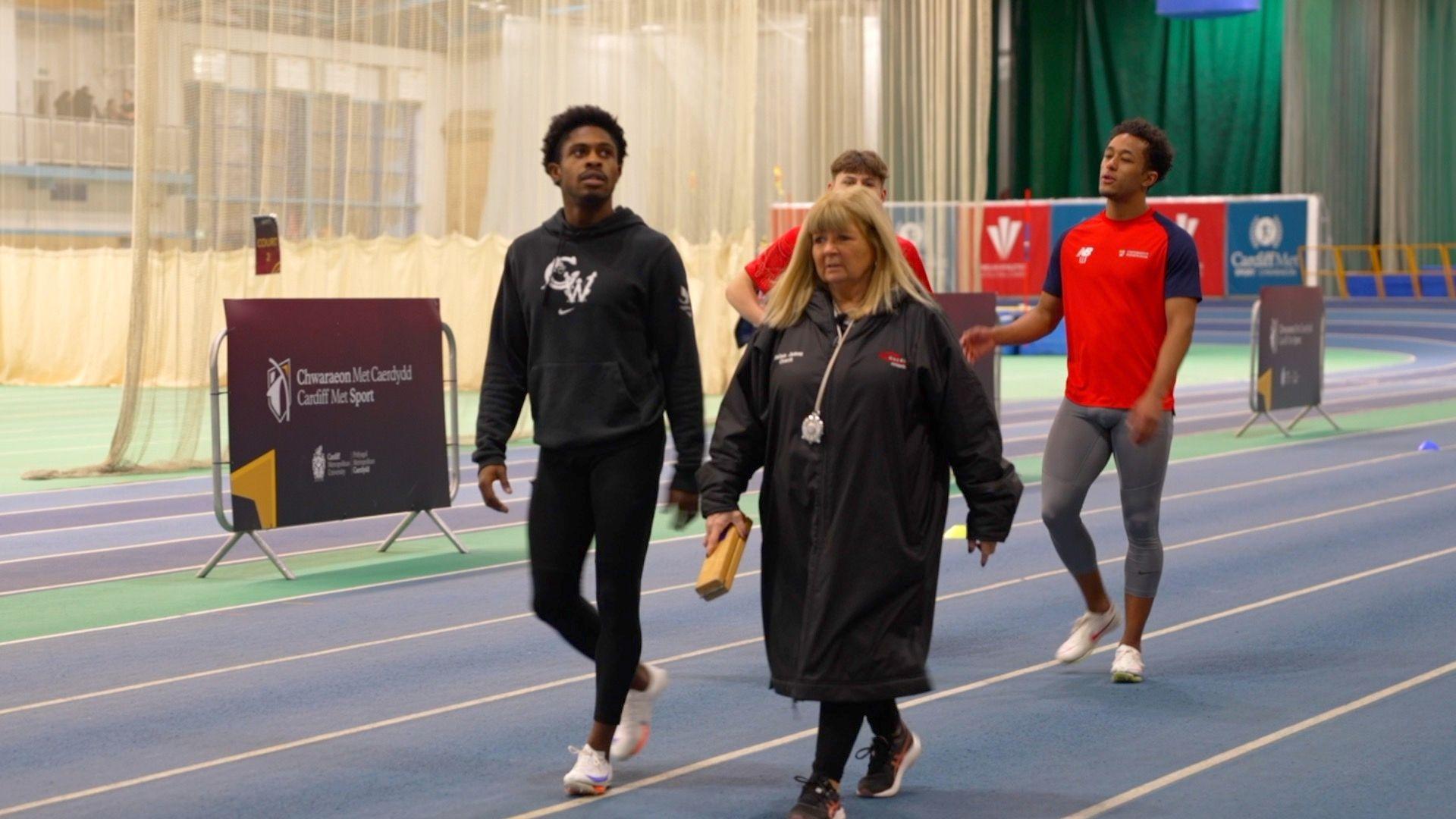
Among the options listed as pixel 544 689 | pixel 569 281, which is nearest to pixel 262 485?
pixel 544 689

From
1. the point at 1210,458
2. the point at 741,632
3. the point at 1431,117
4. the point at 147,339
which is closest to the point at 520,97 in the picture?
the point at 147,339

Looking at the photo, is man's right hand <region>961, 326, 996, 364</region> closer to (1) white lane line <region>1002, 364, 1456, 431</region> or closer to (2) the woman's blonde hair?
(2) the woman's blonde hair

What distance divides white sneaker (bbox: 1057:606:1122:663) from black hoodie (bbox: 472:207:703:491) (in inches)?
84.2

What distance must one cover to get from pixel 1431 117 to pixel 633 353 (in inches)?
1527

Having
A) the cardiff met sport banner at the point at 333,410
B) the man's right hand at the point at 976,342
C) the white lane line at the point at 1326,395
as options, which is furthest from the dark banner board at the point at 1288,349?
the man's right hand at the point at 976,342

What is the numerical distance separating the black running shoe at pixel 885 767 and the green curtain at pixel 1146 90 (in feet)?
125

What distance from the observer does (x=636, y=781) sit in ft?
15.5

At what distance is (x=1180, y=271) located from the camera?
5844mm

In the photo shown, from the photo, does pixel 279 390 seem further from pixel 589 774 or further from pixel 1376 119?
pixel 1376 119

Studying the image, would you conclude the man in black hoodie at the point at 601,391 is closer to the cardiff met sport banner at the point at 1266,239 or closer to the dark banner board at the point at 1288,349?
the dark banner board at the point at 1288,349

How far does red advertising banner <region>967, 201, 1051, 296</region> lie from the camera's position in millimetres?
29859

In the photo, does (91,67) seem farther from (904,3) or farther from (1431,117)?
(1431,117)

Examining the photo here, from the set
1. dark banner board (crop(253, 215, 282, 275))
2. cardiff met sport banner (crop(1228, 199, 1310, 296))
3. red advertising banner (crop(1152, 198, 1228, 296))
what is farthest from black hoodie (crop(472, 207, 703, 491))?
cardiff met sport banner (crop(1228, 199, 1310, 296))

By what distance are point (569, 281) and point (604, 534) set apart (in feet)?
2.10
